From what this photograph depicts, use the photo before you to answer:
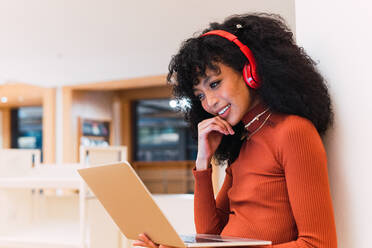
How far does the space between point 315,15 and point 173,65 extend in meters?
0.37

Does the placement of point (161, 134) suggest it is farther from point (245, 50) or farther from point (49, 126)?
point (245, 50)

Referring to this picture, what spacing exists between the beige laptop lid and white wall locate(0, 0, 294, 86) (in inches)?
143

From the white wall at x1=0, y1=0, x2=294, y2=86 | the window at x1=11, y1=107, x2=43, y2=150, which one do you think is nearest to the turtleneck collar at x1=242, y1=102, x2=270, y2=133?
the white wall at x1=0, y1=0, x2=294, y2=86

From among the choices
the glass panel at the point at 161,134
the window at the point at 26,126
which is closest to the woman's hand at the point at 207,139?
the glass panel at the point at 161,134

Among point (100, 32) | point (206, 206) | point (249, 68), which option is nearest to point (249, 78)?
point (249, 68)

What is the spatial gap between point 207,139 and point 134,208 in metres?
0.30

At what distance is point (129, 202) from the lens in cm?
96

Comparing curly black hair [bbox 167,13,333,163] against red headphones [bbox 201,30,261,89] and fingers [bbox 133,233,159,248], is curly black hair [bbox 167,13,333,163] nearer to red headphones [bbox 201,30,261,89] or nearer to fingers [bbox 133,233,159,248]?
red headphones [bbox 201,30,261,89]

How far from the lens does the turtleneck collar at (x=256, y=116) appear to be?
3.26 ft

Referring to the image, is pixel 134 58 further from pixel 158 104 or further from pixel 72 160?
pixel 158 104

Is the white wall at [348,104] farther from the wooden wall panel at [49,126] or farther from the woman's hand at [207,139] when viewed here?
the wooden wall panel at [49,126]

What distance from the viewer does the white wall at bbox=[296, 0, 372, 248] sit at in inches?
31.3

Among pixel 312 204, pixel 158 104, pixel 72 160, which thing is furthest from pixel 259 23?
pixel 158 104

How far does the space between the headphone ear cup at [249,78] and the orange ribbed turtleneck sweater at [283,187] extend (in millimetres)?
66
